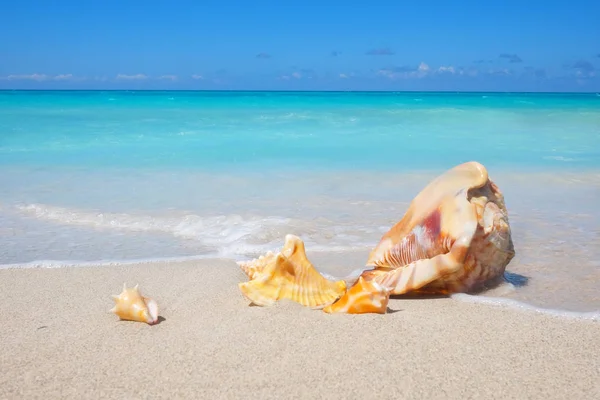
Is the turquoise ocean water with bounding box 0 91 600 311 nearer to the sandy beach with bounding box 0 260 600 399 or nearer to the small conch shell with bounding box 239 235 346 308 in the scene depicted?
the sandy beach with bounding box 0 260 600 399

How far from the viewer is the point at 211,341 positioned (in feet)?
8.09

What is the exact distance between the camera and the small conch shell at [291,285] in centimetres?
283

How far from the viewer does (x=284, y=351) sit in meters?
2.37

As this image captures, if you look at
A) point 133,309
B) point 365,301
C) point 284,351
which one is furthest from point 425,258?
point 133,309

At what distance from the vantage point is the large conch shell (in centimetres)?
283

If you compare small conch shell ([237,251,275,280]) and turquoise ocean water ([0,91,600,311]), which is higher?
small conch shell ([237,251,275,280])

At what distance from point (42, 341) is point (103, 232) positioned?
234 centimetres

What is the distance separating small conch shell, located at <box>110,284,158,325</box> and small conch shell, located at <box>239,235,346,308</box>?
0.44 m

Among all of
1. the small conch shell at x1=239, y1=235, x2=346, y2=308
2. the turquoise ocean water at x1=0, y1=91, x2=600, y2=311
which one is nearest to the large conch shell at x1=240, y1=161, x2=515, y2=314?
the small conch shell at x1=239, y1=235, x2=346, y2=308

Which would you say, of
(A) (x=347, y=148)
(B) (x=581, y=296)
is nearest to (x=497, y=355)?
(B) (x=581, y=296)

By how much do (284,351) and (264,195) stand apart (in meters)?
4.09

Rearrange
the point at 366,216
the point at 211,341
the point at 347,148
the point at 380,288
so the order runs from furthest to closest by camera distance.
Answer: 1. the point at 347,148
2. the point at 366,216
3. the point at 380,288
4. the point at 211,341

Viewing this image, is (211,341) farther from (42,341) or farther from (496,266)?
(496,266)

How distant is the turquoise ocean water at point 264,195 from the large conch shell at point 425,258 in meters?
0.37
